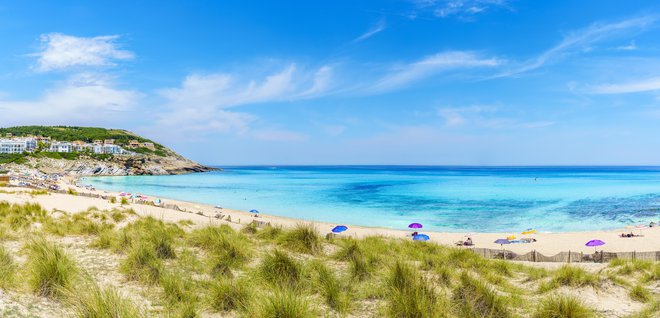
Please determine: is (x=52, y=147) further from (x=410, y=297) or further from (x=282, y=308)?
(x=410, y=297)

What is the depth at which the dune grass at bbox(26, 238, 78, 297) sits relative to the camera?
5.17 metres

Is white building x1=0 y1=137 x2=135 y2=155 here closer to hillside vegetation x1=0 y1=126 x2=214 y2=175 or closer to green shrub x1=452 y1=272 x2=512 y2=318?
hillside vegetation x1=0 y1=126 x2=214 y2=175

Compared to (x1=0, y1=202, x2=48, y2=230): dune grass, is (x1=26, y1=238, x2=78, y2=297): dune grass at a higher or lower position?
higher

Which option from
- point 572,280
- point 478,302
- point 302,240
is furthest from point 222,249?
point 572,280

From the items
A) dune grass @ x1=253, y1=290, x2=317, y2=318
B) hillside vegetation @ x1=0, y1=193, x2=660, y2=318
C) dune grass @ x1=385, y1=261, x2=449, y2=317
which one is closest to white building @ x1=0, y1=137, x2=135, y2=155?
hillside vegetation @ x1=0, y1=193, x2=660, y2=318

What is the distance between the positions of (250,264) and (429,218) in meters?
25.3

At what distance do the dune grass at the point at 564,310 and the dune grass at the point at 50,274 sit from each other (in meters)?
6.70

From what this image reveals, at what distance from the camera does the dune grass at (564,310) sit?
5.18 metres

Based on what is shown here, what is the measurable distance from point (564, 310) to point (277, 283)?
421 centimetres

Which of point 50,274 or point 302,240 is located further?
point 302,240

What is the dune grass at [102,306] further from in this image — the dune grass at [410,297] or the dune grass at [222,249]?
the dune grass at [410,297]

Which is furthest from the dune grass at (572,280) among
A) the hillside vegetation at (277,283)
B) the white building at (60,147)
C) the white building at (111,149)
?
the white building at (111,149)

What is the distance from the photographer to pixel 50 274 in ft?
17.7

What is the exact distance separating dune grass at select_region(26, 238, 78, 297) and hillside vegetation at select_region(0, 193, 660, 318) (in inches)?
0.6
